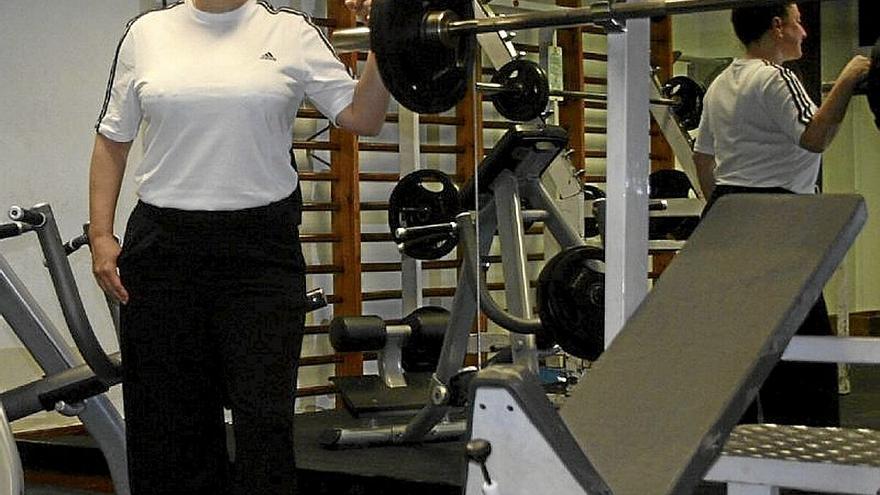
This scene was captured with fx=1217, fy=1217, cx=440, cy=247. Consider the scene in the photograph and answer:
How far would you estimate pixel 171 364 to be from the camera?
2115 mm

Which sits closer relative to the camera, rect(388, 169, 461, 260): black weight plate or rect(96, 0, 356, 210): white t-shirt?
rect(96, 0, 356, 210): white t-shirt

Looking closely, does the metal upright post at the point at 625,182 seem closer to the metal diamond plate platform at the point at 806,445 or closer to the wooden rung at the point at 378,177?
the metal diamond plate platform at the point at 806,445

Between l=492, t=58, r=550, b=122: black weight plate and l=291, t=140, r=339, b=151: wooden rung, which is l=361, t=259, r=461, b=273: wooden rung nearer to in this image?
l=291, t=140, r=339, b=151: wooden rung

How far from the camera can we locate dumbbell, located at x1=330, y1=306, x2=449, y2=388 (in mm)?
3852

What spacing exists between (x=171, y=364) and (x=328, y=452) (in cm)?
161

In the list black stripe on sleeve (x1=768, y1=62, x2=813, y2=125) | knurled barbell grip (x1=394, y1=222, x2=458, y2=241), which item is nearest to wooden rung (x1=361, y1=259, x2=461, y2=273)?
knurled barbell grip (x1=394, y1=222, x2=458, y2=241)

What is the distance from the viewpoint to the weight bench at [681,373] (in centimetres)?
118

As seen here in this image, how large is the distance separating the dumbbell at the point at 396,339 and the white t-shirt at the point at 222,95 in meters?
1.67

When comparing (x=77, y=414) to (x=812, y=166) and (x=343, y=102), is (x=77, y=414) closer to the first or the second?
(x=343, y=102)

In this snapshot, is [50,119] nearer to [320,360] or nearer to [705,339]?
[320,360]

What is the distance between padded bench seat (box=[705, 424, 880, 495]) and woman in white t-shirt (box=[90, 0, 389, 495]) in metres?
0.79

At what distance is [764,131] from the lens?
2881 mm

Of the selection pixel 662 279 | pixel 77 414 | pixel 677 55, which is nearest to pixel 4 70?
pixel 77 414

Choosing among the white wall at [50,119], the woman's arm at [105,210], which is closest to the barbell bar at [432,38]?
the woman's arm at [105,210]
